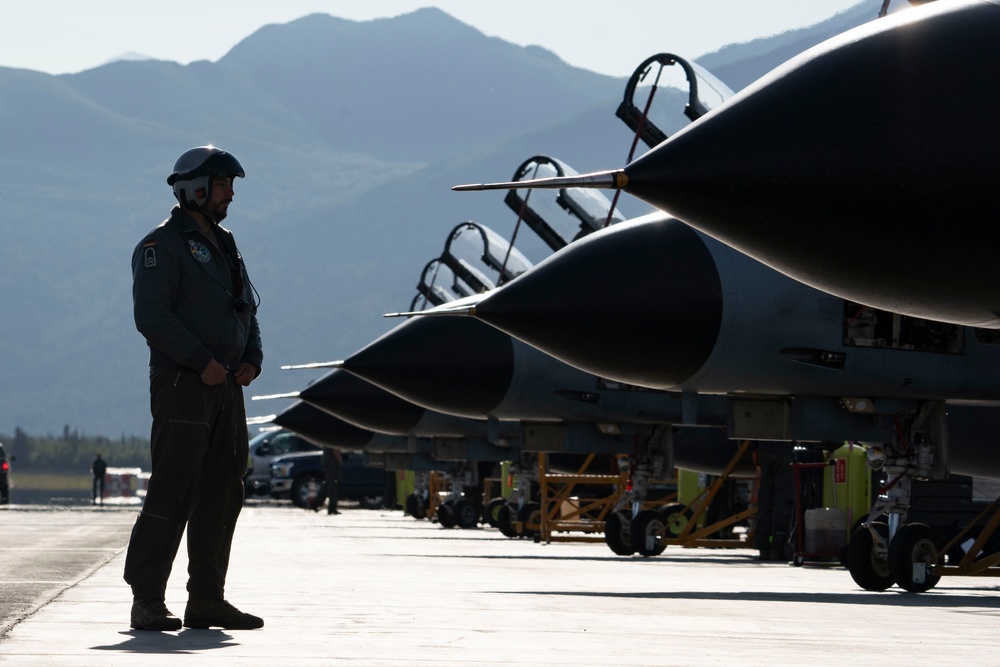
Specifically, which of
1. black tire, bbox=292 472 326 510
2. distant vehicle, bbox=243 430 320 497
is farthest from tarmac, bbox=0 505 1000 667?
distant vehicle, bbox=243 430 320 497

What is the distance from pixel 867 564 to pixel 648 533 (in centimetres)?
529

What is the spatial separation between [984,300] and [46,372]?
656 ft

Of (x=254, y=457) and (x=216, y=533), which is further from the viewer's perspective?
(x=254, y=457)

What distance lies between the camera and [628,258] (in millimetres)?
10906

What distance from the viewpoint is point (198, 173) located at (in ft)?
21.5

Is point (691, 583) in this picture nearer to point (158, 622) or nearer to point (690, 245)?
point (690, 245)

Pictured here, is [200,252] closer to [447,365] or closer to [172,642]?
[172,642]

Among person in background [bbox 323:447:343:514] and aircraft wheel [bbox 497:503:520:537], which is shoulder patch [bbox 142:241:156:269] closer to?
aircraft wheel [bbox 497:503:520:537]

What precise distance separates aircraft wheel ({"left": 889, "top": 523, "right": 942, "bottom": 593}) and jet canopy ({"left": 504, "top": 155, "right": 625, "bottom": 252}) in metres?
6.26

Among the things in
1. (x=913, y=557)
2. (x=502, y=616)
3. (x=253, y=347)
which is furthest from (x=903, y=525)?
(x=253, y=347)

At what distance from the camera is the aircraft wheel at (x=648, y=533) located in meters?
16.0

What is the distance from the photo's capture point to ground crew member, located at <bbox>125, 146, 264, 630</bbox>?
6.35 meters

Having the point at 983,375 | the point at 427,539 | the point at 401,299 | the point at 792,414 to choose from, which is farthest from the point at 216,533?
the point at 401,299

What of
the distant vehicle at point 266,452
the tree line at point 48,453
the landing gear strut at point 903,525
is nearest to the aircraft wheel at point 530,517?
the landing gear strut at point 903,525
